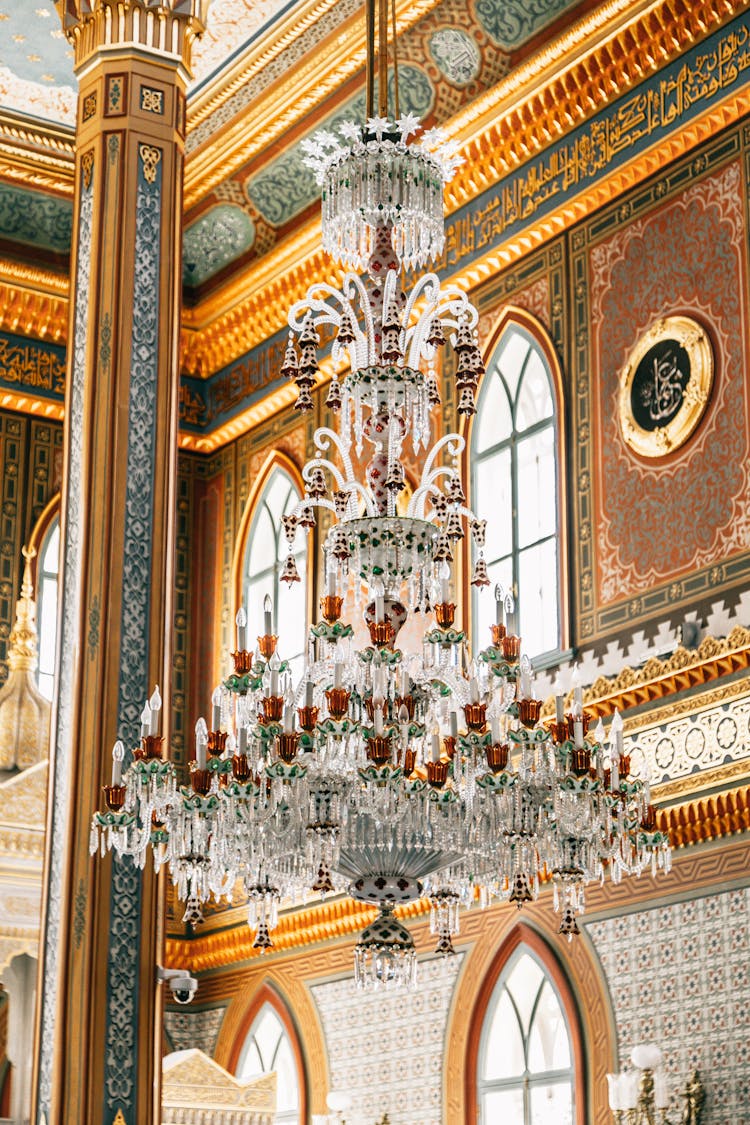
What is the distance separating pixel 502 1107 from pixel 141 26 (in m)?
5.95

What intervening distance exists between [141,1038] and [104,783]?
0.99 metres

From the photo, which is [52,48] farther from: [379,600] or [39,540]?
[379,600]

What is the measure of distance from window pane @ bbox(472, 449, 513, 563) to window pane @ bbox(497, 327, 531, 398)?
0.43 metres

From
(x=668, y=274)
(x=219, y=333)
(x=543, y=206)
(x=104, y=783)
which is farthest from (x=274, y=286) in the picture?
(x=104, y=783)

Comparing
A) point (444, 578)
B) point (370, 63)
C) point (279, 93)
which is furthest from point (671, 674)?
point (279, 93)

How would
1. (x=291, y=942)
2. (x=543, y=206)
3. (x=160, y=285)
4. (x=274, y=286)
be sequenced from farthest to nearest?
1. (x=274, y=286)
2. (x=291, y=942)
3. (x=543, y=206)
4. (x=160, y=285)

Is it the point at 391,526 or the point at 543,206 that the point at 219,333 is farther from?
the point at 391,526

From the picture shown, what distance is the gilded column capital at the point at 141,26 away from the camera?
8969mm

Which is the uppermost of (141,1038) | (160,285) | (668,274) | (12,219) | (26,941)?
(12,219)

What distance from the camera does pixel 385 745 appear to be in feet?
21.7

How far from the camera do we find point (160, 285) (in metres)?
8.68

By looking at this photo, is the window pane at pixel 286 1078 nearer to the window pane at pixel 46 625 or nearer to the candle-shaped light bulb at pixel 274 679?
the window pane at pixel 46 625

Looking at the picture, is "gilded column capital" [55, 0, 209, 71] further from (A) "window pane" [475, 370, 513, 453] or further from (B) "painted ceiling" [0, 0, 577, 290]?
(A) "window pane" [475, 370, 513, 453]

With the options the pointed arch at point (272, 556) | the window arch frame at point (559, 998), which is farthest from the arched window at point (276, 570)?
the window arch frame at point (559, 998)
